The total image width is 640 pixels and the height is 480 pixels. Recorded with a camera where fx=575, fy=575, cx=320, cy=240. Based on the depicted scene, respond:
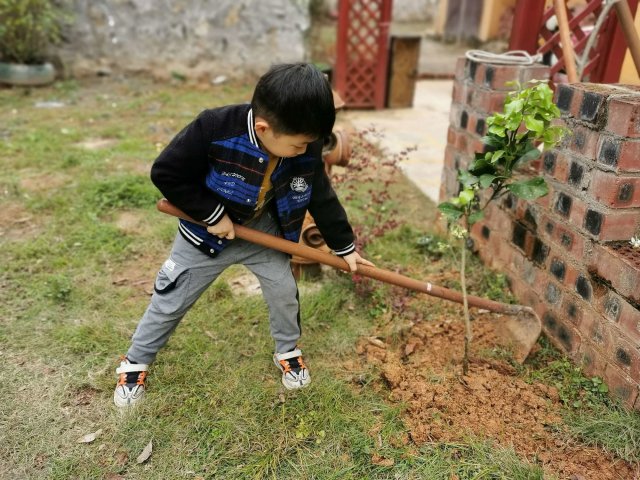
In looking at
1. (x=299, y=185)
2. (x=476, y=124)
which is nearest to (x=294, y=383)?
(x=299, y=185)

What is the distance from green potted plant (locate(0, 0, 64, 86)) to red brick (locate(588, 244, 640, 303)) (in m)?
6.49

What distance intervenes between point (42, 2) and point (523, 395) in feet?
22.4

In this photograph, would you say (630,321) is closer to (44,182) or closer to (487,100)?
(487,100)

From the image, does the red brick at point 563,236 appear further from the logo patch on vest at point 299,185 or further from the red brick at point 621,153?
the logo patch on vest at point 299,185

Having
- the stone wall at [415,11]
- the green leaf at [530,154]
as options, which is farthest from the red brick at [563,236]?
the stone wall at [415,11]

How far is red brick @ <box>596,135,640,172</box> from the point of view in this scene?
2.09 metres

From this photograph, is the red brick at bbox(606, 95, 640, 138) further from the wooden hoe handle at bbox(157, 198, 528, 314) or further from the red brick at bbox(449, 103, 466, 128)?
the red brick at bbox(449, 103, 466, 128)

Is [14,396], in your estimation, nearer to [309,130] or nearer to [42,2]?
[309,130]

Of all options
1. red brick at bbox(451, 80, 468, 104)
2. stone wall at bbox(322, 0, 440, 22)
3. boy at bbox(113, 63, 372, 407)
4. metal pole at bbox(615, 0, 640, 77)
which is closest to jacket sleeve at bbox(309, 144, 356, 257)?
boy at bbox(113, 63, 372, 407)

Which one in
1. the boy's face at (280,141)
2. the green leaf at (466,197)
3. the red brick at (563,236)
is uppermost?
the boy's face at (280,141)

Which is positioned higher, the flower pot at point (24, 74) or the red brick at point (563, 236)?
the red brick at point (563, 236)

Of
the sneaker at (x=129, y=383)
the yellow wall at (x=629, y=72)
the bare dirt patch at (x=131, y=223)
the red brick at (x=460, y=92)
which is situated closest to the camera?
Answer: the sneaker at (x=129, y=383)

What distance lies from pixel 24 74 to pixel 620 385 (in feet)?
22.9

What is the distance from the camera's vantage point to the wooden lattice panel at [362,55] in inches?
256
